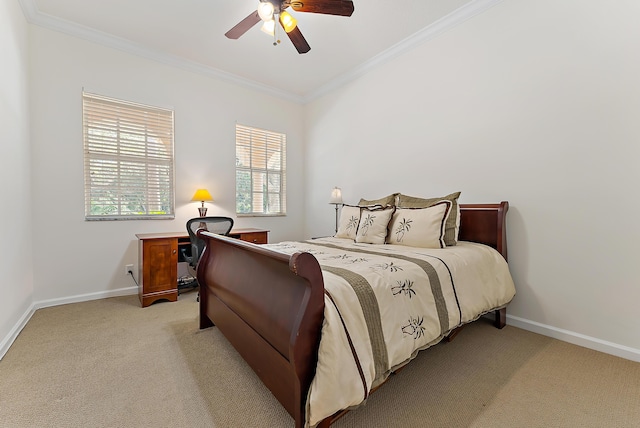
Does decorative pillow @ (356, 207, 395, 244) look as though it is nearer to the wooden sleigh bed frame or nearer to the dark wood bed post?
the dark wood bed post

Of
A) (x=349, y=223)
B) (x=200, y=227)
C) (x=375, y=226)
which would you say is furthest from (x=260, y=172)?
(x=375, y=226)

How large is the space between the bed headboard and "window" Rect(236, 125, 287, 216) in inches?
114

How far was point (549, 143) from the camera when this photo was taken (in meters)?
2.21

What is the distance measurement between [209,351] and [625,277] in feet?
9.89

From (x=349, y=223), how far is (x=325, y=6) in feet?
6.39


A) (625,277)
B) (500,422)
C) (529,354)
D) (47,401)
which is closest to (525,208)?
(625,277)

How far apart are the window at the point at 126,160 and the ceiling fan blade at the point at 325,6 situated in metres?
2.39

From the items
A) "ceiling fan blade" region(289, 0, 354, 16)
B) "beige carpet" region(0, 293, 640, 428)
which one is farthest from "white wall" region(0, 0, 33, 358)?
"ceiling fan blade" region(289, 0, 354, 16)

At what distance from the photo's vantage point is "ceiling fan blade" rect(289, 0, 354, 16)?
76.2 inches

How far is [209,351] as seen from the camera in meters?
1.96

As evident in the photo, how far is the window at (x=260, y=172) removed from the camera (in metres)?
4.21

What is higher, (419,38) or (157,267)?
(419,38)

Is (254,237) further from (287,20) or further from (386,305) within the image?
(386,305)

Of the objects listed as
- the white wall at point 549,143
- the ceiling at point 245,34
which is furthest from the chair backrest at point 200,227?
the white wall at point 549,143
